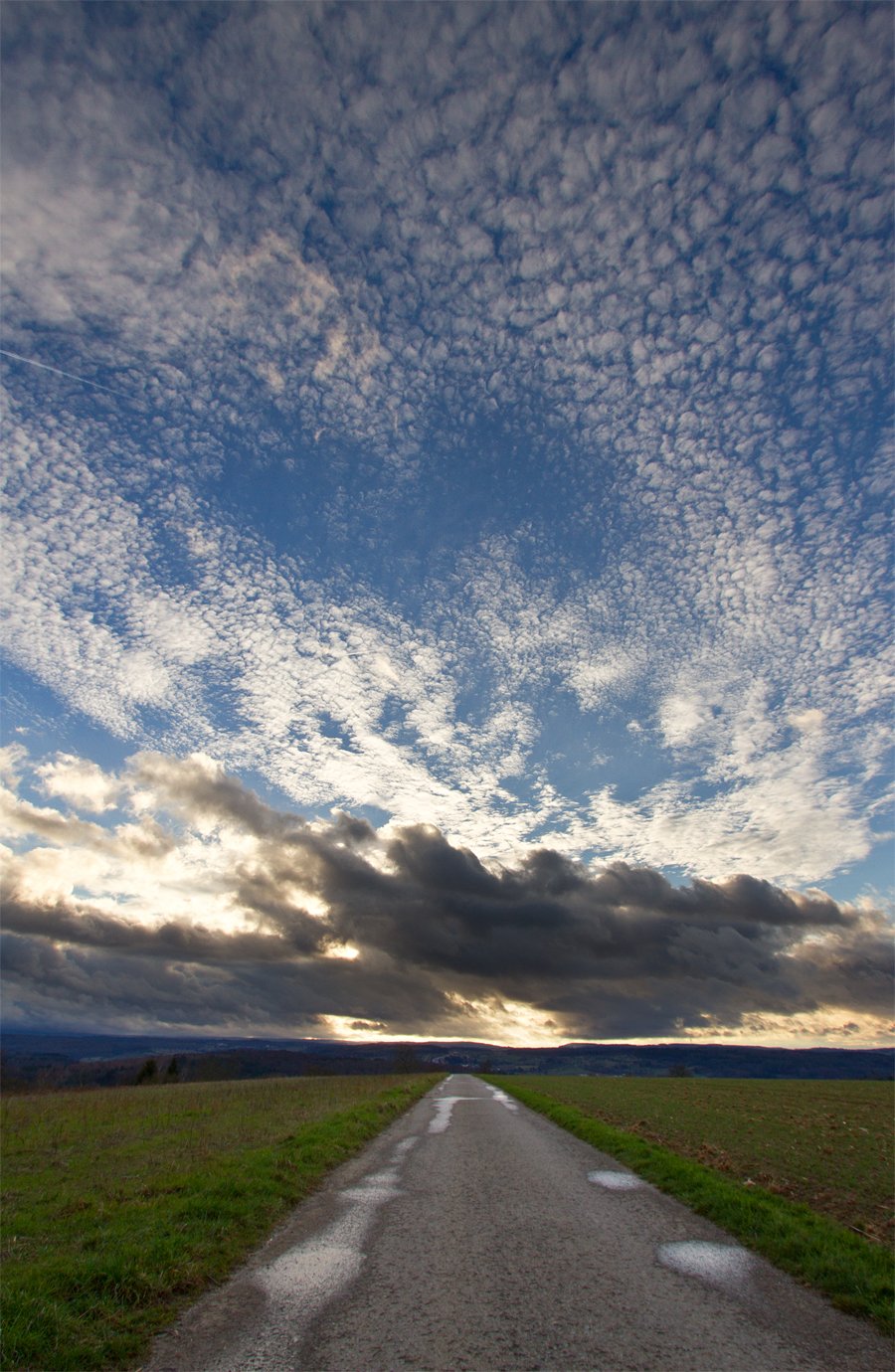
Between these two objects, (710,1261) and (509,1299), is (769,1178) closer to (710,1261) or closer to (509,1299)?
(710,1261)

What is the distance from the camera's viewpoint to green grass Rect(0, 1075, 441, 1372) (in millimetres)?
5758

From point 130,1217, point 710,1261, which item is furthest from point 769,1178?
point 130,1217

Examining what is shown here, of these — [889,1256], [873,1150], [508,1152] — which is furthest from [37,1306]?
[873,1150]

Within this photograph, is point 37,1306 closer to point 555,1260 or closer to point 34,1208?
point 555,1260

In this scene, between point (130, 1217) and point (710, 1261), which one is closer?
point (710, 1261)

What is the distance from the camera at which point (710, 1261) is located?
765 cm

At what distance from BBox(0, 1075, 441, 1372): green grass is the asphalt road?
1.70ft

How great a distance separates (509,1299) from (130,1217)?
6212mm

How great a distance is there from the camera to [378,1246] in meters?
8.18

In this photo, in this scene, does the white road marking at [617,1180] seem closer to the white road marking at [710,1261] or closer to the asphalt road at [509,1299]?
the asphalt road at [509,1299]

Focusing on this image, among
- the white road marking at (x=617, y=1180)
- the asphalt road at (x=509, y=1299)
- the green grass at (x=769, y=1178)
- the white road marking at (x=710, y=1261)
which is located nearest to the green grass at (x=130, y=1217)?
the asphalt road at (x=509, y=1299)

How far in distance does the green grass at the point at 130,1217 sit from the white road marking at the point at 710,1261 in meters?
5.55

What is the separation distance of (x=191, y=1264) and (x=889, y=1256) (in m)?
8.80

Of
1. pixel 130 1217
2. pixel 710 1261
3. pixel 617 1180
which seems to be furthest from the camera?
pixel 617 1180
